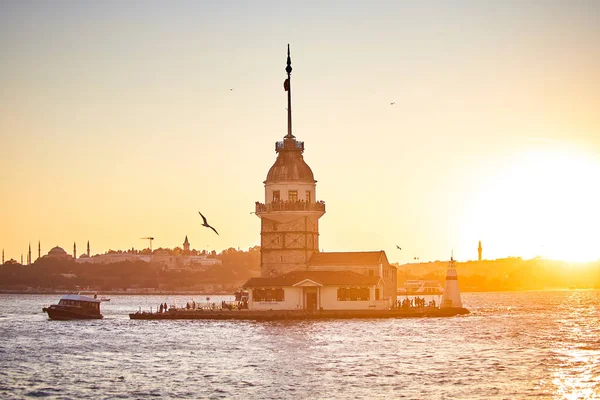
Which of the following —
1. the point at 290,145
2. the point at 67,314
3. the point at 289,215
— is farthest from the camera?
the point at 67,314

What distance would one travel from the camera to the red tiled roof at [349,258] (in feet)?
337

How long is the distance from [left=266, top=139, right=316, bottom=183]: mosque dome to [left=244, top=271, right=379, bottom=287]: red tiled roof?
31.5 ft

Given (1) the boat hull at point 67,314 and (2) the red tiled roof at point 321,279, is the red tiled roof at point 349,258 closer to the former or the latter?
(2) the red tiled roof at point 321,279

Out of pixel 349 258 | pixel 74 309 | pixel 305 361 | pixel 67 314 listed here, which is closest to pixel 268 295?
pixel 349 258

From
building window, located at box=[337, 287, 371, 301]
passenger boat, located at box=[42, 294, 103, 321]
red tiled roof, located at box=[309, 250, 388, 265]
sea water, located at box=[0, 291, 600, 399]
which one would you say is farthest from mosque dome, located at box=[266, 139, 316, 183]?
passenger boat, located at box=[42, 294, 103, 321]

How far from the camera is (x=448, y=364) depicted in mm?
60938

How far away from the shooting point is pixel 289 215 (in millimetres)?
102688

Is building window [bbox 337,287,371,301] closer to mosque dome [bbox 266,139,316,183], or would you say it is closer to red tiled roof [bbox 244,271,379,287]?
red tiled roof [bbox 244,271,379,287]

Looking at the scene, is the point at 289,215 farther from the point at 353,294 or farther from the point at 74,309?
the point at 74,309

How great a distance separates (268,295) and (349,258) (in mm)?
9550

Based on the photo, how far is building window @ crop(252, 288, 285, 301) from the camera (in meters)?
98.2

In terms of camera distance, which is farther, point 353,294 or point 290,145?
point 290,145

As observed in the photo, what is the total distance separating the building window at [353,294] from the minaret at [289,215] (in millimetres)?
6051

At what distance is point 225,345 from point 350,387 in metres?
23.2
